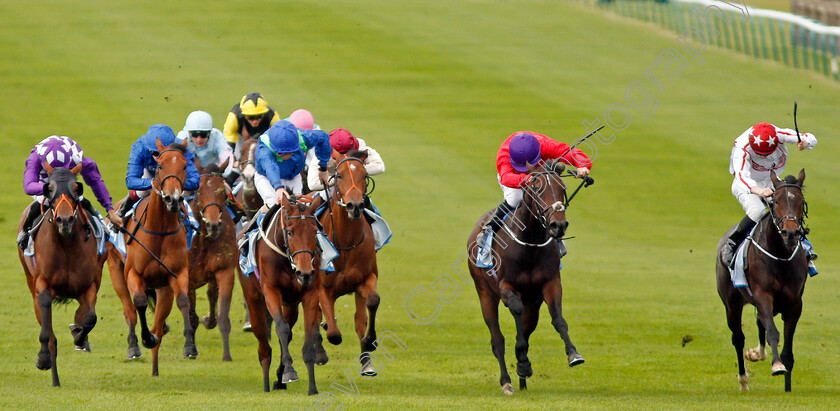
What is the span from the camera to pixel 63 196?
10.0 meters

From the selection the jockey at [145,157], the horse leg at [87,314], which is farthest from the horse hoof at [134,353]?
the jockey at [145,157]

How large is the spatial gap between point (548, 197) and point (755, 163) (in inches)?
93.2

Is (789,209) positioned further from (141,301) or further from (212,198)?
(141,301)

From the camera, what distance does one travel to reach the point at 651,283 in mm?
17156

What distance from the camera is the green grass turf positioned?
431 inches

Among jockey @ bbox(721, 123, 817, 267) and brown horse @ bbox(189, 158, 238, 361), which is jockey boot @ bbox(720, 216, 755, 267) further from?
brown horse @ bbox(189, 158, 238, 361)

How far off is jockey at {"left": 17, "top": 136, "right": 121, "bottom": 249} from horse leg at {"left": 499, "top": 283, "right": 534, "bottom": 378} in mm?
3759

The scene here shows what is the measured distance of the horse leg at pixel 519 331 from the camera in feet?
32.2

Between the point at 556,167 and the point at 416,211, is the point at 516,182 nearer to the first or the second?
the point at 556,167

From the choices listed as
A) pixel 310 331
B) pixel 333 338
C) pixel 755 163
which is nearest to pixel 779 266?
pixel 755 163

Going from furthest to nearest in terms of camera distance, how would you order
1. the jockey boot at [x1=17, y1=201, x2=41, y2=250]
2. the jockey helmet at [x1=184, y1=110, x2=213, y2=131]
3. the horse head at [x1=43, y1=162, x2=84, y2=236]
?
the jockey helmet at [x1=184, y1=110, x2=213, y2=131], the jockey boot at [x1=17, y1=201, x2=41, y2=250], the horse head at [x1=43, y1=162, x2=84, y2=236]

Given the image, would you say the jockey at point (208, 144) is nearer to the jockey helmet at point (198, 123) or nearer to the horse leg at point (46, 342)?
the jockey helmet at point (198, 123)

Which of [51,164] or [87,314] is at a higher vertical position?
[51,164]

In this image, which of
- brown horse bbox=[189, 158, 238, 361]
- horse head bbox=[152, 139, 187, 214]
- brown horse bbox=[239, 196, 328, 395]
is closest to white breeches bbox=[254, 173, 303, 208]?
brown horse bbox=[239, 196, 328, 395]
